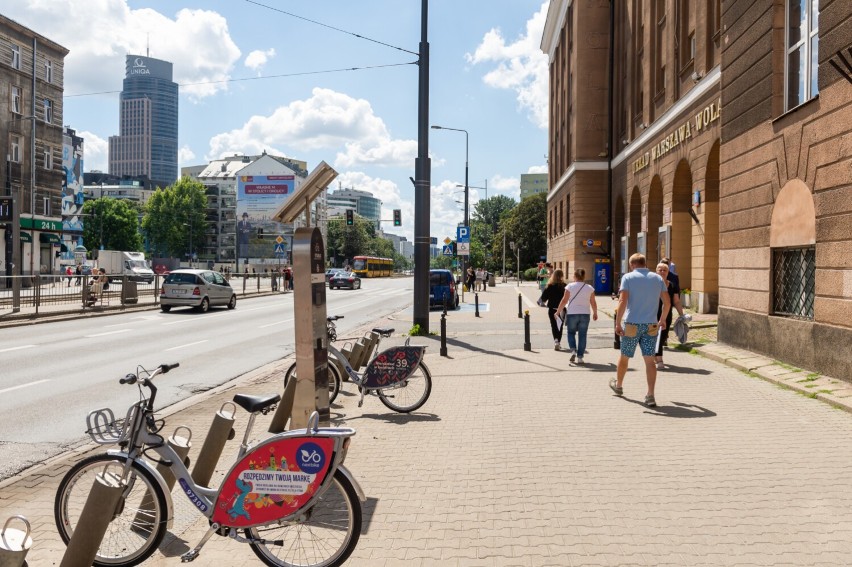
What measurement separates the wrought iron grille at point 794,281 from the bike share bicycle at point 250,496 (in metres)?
8.74

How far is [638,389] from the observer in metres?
9.41

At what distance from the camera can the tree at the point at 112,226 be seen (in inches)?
4072

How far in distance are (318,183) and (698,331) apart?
12.0 metres

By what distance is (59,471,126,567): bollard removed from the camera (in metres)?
3.59

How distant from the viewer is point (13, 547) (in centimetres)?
296

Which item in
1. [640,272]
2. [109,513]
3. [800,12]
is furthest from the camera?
[800,12]

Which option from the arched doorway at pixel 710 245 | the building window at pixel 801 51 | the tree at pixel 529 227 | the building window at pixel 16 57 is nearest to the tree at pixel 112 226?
the tree at pixel 529 227

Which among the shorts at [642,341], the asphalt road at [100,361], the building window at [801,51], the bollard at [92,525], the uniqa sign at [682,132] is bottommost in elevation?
the asphalt road at [100,361]

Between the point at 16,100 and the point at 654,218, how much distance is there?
1521 inches

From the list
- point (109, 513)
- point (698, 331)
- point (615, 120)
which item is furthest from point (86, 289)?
point (615, 120)

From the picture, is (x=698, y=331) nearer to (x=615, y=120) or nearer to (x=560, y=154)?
(x=615, y=120)

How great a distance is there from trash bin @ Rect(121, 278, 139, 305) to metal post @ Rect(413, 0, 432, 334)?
14.8 metres

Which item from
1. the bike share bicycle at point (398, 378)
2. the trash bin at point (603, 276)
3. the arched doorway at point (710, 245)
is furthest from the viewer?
the trash bin at point (603, 276)

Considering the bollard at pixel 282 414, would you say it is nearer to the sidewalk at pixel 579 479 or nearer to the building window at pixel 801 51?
the sidewalk at pixel 579 479
